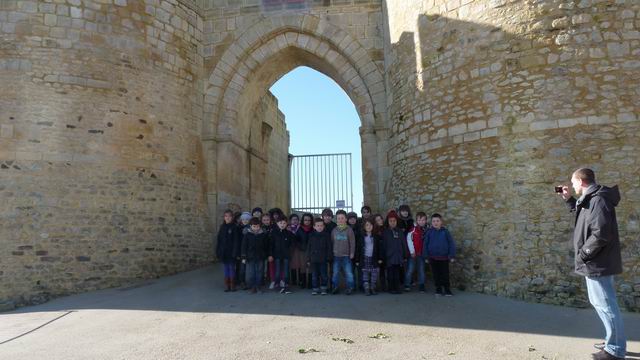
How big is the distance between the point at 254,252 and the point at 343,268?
1.30m

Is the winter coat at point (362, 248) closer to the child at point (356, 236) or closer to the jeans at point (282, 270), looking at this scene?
the child at point (356, 236)

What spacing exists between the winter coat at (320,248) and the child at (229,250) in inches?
46.6

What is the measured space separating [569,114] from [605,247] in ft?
9.99

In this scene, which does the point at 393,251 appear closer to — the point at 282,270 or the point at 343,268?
the point at 343,268

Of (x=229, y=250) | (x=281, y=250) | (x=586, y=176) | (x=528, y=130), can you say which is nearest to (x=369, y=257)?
(x=281, y=250)

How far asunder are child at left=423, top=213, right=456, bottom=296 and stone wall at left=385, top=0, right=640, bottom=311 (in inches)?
15.1

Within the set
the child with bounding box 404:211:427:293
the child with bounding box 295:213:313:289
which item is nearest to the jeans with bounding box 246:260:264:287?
the child with bounding box 295:213:313:289

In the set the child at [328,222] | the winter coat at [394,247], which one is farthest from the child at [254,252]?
the winter coat at [394,247]

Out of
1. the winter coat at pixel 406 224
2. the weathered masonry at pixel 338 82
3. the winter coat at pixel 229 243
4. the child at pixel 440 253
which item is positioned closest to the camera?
the weathered masonry at pixel 338 82

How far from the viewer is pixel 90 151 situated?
7695 millimetres

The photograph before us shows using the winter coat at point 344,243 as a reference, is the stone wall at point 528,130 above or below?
above

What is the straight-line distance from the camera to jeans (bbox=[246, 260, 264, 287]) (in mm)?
6914

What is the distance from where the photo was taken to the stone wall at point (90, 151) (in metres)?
7.18

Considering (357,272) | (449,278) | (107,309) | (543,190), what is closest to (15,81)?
(107,309)
